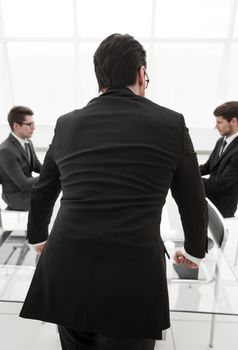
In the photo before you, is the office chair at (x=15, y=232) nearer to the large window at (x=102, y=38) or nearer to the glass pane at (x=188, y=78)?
the large window at (x=102, y=38)

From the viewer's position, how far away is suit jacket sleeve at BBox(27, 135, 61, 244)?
113 centimetres

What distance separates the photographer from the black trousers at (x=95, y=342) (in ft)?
3.30

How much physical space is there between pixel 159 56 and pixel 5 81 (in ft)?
10.8

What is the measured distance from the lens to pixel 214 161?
9.20 feet

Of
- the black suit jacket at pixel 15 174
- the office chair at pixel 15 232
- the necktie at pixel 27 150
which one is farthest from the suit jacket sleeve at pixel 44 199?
the necktie at pixel 27 150

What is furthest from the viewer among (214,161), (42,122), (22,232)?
(42,122)

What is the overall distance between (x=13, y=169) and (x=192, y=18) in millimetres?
5194

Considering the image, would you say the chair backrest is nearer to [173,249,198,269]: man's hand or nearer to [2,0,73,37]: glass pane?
[173,249,198,269]: man's hand

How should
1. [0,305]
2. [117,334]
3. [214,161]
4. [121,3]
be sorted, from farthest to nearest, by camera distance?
[121,3]
[214,161]
[0,305]
[117,334]

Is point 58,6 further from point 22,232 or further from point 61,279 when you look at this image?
point 61,279

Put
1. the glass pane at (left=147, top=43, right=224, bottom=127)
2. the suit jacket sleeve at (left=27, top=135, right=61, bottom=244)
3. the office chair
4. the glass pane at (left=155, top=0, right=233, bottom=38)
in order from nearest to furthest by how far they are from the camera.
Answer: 1. the suit jacket sleeve at (left=27, top=135, right=61, bottom=244)
2. the office chair
3. the glass pane at (left=155, top=0, right=233, bottom=38)
4. the glass pane at (left=147, top=43, right=224, bottom=127)

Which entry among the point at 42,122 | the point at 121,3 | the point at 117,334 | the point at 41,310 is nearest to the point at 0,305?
the point at 41,310

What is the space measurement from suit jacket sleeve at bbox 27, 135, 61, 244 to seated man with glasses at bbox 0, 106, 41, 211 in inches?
49.8

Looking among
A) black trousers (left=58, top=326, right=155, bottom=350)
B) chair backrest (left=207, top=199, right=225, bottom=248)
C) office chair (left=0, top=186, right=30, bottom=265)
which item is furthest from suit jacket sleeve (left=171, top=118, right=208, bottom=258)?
office chair (left=0, top=186, right=30, bottom=265)
